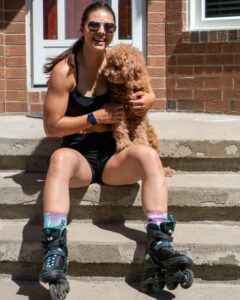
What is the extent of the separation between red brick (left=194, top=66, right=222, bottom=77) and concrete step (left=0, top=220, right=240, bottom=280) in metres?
2.60

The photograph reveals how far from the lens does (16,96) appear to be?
6047 mm

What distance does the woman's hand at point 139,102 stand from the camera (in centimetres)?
349

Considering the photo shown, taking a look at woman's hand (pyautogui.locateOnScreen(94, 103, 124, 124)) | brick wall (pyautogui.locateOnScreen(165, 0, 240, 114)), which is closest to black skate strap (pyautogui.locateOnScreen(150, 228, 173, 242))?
woman's hand (pyautogui.locateOnScreen(94, 103, 124, 124))

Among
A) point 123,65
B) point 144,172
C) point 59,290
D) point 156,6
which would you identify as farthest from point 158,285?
point 156,6

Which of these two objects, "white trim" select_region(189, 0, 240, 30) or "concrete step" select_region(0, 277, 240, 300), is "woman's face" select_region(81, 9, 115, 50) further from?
"white trim" select_region(189, 0, 240, 30)

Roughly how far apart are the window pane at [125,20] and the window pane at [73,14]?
0.37 m

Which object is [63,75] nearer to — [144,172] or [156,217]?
[144,172]

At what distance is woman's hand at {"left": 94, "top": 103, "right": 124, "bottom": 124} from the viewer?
3.44 meters

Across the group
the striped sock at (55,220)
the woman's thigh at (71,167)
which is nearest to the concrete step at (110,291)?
the striped sock at (55,220)

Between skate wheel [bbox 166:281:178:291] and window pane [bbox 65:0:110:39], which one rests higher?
window pane [bbox 65:0:110:39]

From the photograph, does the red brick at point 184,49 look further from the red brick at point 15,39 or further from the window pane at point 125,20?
the red brick at point 15,39

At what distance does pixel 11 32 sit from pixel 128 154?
3.11 meters

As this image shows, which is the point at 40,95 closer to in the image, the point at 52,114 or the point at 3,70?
the point at 3,70

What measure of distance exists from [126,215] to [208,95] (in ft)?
8.31
